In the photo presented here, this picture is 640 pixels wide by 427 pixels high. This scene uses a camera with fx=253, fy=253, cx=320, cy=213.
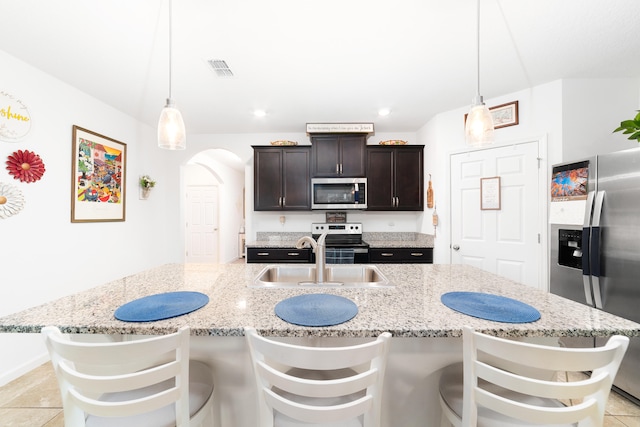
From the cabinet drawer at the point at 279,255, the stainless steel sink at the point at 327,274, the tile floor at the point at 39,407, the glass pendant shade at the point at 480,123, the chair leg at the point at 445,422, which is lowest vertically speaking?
the tile floor at the point at 39,407

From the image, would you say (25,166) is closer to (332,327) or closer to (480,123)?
(332,327)

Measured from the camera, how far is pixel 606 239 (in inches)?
69.3

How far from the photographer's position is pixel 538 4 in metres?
1.47

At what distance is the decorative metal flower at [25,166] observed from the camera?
198cm

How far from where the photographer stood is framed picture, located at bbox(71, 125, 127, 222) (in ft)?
8.15

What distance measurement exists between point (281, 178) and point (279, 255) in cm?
105

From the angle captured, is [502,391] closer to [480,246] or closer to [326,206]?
[480,246]

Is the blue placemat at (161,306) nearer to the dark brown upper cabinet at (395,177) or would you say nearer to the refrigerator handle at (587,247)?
the refrigerator handle at (587,247)

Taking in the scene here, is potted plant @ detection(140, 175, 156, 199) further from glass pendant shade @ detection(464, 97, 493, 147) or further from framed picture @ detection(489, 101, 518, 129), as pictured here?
framed picture @ detection(489, 101, 518, 129)

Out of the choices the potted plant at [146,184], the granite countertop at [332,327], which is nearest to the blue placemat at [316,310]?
the granite countertop at [332,327]

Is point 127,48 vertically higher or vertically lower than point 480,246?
higher

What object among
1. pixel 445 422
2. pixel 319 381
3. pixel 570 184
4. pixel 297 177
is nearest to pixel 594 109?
pixel 570 184

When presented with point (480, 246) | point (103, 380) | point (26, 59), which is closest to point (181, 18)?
point (26, 59)

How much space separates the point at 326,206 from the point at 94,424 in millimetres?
2798
